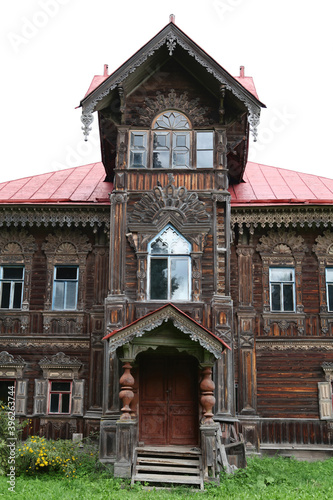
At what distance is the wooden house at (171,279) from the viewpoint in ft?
46.8

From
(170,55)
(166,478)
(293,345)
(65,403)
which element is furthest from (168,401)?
(170,55)

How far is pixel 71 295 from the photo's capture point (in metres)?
17.0

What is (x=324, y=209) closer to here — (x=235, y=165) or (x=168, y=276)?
(x=235, y=165)

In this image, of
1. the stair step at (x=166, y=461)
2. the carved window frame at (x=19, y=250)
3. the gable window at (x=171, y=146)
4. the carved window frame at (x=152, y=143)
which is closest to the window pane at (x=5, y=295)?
the carved window frame at (x=19, y=250)

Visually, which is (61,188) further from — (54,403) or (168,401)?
(168,401)

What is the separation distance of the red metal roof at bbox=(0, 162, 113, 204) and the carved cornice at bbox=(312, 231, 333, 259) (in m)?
6.16

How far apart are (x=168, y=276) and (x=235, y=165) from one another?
505cm

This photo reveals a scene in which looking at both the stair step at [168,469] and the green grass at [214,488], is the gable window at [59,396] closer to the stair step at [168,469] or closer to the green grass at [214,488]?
the green grass at [214,488]

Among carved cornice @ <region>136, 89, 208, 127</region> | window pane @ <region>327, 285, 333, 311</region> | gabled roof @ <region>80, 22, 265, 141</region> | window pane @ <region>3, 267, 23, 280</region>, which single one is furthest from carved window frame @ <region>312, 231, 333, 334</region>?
window pane @ <region>3, 267, 23, 280</region>

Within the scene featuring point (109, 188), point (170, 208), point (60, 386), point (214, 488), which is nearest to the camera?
point (214, 488)

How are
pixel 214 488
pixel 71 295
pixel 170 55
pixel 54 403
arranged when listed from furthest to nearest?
pixel 71 295
pixel 54 403
pixel 170 55
pixel 214 488

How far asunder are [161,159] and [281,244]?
4393mm

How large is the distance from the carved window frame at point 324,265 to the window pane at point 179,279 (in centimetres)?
439

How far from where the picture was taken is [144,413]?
14.2 m
